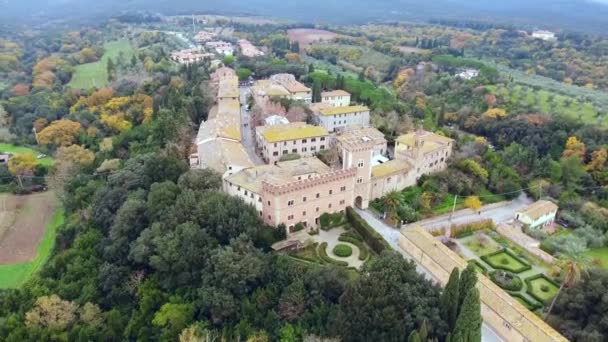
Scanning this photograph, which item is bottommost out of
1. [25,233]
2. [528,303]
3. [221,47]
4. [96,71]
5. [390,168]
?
[25,233]

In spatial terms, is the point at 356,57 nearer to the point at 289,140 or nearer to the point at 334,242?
the point at 289,140

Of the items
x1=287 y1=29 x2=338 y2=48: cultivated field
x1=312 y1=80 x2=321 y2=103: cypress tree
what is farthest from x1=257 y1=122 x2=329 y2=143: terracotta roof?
x1=287 y1=29 x2=338 y2=48: cultivated field

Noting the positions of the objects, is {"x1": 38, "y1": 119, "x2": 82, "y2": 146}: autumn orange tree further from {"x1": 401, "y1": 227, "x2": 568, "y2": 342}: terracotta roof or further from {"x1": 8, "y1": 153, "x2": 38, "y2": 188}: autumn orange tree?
{"x1": 401, "y1": 227, "x2": 568, "y2": 342}: terracotta roof

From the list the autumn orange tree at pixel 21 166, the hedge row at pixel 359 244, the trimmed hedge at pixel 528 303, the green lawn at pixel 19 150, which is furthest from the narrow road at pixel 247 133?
the green lawn at pixel 19 150

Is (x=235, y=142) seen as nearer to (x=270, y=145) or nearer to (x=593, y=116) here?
(x=270, y=145)

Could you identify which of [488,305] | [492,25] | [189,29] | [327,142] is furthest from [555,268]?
[492,25]

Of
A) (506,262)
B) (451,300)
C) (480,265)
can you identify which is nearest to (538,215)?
(506,262)
